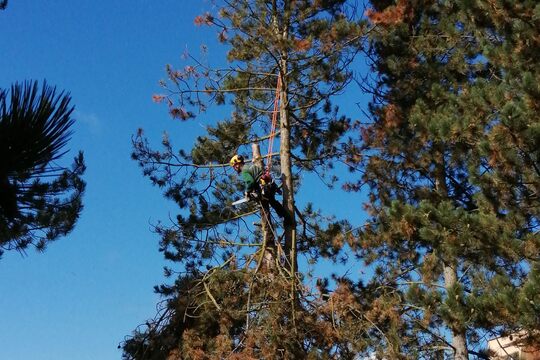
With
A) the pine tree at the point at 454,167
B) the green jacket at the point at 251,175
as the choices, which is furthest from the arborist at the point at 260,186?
the pine tree at the point at 454,167

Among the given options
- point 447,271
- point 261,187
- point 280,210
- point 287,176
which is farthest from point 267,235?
point 447,271

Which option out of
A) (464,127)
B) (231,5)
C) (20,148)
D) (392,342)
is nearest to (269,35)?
(231,5)

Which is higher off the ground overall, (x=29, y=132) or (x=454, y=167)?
(x=454, y=167)

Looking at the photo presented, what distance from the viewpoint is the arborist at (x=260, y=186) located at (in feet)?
27.1

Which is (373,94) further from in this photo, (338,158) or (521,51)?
(521,51)

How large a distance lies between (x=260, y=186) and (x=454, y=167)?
3741 mm

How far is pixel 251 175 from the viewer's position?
325 inches

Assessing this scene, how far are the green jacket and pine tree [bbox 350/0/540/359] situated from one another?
1.70 metres

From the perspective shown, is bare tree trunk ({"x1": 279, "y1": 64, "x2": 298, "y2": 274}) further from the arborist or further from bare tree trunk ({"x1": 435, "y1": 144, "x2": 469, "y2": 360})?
bare tree trunk ({"x1": 435, "y1": 144, "x2": 469, "y2": 360})

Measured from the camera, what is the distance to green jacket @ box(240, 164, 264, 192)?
8.22 metres

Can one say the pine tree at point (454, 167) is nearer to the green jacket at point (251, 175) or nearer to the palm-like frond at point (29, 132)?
the green jacket at point (251, 175)

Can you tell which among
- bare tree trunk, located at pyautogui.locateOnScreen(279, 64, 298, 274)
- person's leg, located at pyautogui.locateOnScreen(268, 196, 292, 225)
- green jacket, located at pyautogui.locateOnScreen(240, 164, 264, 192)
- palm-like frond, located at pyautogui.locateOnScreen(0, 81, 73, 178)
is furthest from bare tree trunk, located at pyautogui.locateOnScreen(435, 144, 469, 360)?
palm-like frond, located at pyautogui.locateOnScreen(0, 81, 73, 178)

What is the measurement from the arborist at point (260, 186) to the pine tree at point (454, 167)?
147 centimetres

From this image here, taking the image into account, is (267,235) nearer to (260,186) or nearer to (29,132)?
(260,186)
